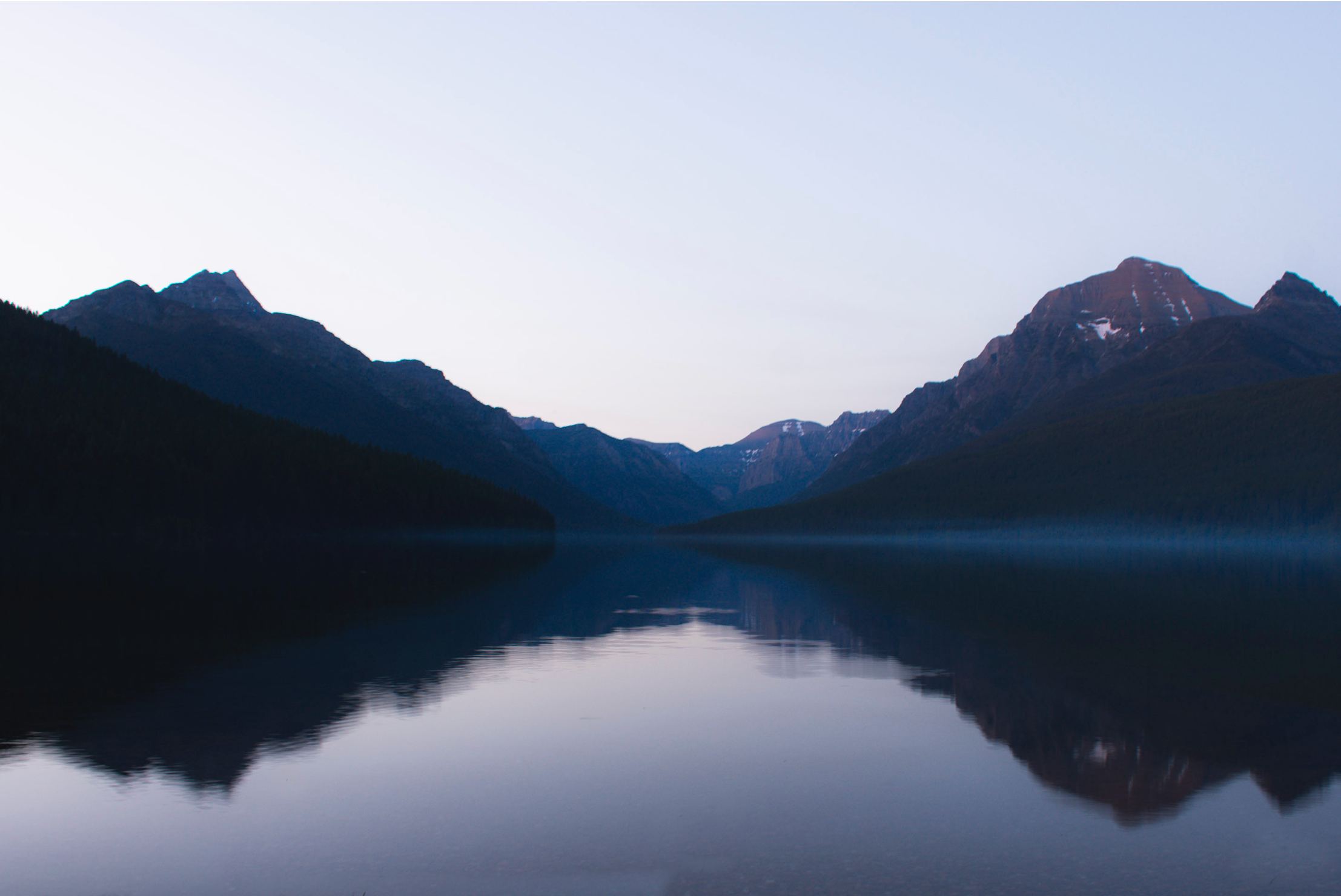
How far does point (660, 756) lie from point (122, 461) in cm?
15515

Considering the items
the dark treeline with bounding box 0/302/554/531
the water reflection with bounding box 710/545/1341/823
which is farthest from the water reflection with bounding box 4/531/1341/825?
the dark treeline with bounding box 0/302/554/531

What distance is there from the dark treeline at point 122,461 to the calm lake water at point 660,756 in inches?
4288

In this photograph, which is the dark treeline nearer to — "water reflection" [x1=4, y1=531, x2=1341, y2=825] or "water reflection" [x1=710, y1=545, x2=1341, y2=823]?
"water reflection" [x1=4, y1=531, x2=1341, y2=825]

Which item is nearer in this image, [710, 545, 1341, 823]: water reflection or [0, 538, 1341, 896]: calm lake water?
[0, 538, 1341, 896]: calm lake water

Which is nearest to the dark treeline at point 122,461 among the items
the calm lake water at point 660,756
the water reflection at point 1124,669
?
the calm lake water at point 660,756

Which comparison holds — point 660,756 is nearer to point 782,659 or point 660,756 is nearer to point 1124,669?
point 782,659

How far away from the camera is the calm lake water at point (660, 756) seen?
14.4 meters

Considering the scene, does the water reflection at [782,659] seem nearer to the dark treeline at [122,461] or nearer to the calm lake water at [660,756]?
the calm lake water at [660,756]

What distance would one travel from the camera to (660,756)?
21797 millimetres

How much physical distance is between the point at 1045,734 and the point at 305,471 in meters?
190

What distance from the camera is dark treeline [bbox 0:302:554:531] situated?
139000 mm

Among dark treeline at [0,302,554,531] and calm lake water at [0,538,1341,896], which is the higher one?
dark treeline at [0,302,554,531]

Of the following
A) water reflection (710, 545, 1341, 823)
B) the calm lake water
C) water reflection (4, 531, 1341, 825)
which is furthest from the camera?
water reflection (4, 531, 1341, 825)

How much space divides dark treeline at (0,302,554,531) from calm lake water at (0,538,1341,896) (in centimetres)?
10893
